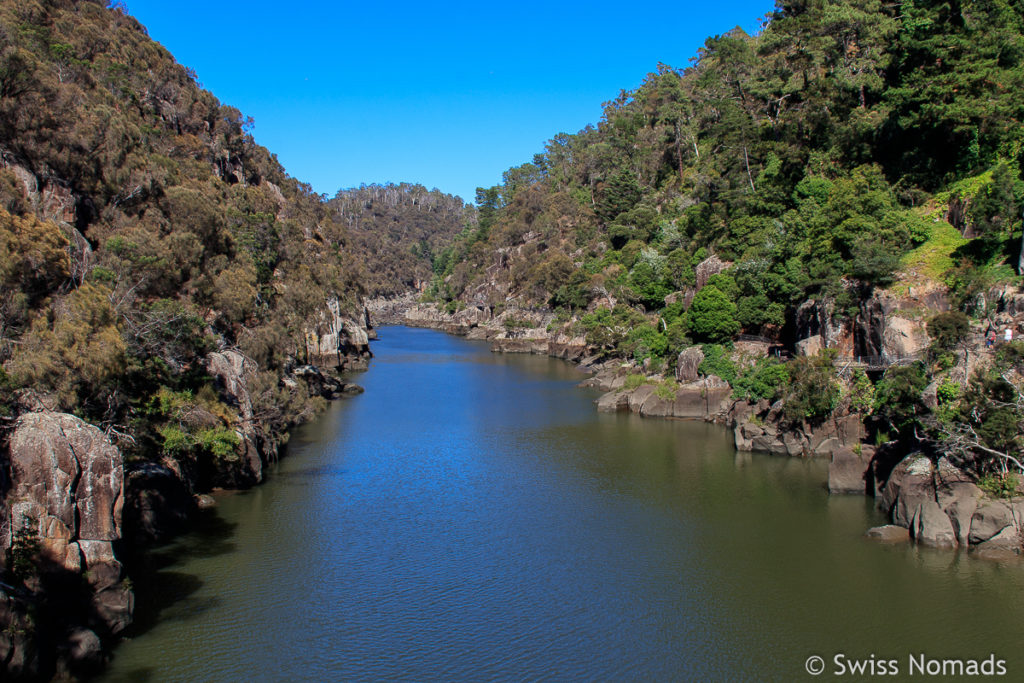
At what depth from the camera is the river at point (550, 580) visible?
20.0 meters

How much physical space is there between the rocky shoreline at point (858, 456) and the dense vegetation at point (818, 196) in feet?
4.36

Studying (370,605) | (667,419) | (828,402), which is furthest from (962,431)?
(667,419)

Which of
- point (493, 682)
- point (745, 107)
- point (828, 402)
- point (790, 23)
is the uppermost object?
point (790, 23)

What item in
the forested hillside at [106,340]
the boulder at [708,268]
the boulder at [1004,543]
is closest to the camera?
the forested hillside at [106,340]

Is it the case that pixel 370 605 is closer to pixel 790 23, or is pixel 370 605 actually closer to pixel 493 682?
pixel 493 682

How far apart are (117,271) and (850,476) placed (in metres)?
33.2

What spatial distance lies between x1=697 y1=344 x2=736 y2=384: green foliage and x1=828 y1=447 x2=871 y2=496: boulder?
16.1m

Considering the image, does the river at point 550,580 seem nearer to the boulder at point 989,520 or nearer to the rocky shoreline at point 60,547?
the boulder at point 989,520

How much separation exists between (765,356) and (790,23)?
141 feet

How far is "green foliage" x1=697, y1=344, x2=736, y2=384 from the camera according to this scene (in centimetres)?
5041

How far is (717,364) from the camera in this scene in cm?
5109

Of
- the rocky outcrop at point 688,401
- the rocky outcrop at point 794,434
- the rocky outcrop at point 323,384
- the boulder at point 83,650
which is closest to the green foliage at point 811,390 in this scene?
the rocky outcrop at point 794,434

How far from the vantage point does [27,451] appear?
762 inches

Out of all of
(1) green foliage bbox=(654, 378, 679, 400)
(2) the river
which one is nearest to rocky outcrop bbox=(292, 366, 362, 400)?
(2) the river
